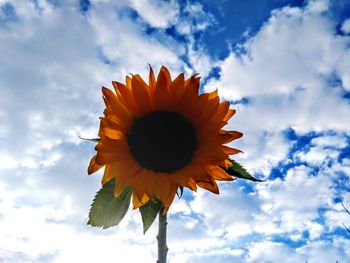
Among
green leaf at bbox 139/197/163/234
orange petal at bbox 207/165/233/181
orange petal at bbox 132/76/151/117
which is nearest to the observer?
green leaf at bbox 139/197/163/234

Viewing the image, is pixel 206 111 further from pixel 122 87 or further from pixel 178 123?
pixel 122 87

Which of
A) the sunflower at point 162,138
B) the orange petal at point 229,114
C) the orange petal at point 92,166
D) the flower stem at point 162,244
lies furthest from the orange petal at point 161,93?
the flower stem at point 162,244

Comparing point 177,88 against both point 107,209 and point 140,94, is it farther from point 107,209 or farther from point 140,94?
point 107,209

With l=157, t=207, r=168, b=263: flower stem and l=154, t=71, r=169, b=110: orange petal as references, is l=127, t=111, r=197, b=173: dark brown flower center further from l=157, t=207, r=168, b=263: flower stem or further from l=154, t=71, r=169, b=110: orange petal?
l=157, t=207, r=168, b=263: flower stem

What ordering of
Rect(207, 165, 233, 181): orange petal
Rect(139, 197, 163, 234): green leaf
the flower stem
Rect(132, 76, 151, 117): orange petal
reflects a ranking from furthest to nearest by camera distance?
Rect(132, 76, 151, 117): orange petal → Rect(207, 165, 233, 181): orange petal → Rect(139, 197, 163, 234): green leaf → the flower stem

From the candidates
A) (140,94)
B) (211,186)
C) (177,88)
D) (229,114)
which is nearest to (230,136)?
(229,114)

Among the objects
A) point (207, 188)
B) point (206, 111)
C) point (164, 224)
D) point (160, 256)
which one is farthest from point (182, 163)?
point (160, 256)

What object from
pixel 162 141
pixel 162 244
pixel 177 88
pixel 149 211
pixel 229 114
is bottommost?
pixel 162 244

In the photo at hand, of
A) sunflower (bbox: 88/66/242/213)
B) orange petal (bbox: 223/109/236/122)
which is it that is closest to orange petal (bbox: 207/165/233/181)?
sunflower (bbox: 88/66/242/213)
